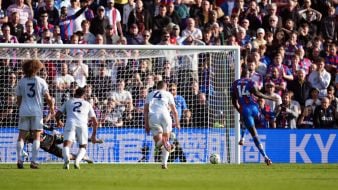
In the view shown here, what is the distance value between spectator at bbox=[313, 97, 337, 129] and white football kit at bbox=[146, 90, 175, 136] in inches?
238

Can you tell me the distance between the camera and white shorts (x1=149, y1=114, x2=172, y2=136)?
76.5ft

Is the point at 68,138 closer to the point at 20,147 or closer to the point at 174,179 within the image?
the point at 20,147

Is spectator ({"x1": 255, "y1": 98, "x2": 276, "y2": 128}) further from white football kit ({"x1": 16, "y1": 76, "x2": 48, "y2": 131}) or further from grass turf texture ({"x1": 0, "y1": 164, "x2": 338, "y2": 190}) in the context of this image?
white football kit ({"x1": 16, "y1": 76, "x2": 48, "y2": 131})

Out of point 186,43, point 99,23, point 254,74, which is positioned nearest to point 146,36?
point 186,43

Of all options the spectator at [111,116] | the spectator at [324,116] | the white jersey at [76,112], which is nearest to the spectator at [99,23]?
the spectator at [111,116]

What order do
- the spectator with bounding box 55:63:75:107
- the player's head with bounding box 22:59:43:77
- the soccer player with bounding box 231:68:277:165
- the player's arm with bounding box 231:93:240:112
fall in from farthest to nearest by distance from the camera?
the spectator with bounding box 55:63:75:107 → the player's arm with bounding box 231:93:240:112 → the soccer player with bounding box 231:68:277:165 → the player's head with bounding box 22:59:43:77

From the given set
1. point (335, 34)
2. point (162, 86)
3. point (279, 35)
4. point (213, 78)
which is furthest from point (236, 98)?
point (335, 34)

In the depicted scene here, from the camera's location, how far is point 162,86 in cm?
2334

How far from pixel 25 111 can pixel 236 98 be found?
5928 millimetres

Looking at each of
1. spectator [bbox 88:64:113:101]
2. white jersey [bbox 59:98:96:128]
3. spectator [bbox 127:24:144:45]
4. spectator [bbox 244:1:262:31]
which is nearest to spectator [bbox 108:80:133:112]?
spectator [bbox 88:64:113:101]

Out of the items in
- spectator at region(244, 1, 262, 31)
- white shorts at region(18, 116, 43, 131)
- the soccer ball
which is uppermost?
spectator at region(244, 1, 262, 31)

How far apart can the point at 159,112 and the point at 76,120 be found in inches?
80.3

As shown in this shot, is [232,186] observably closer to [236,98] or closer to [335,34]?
[236,98]

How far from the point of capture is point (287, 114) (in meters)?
28.3
